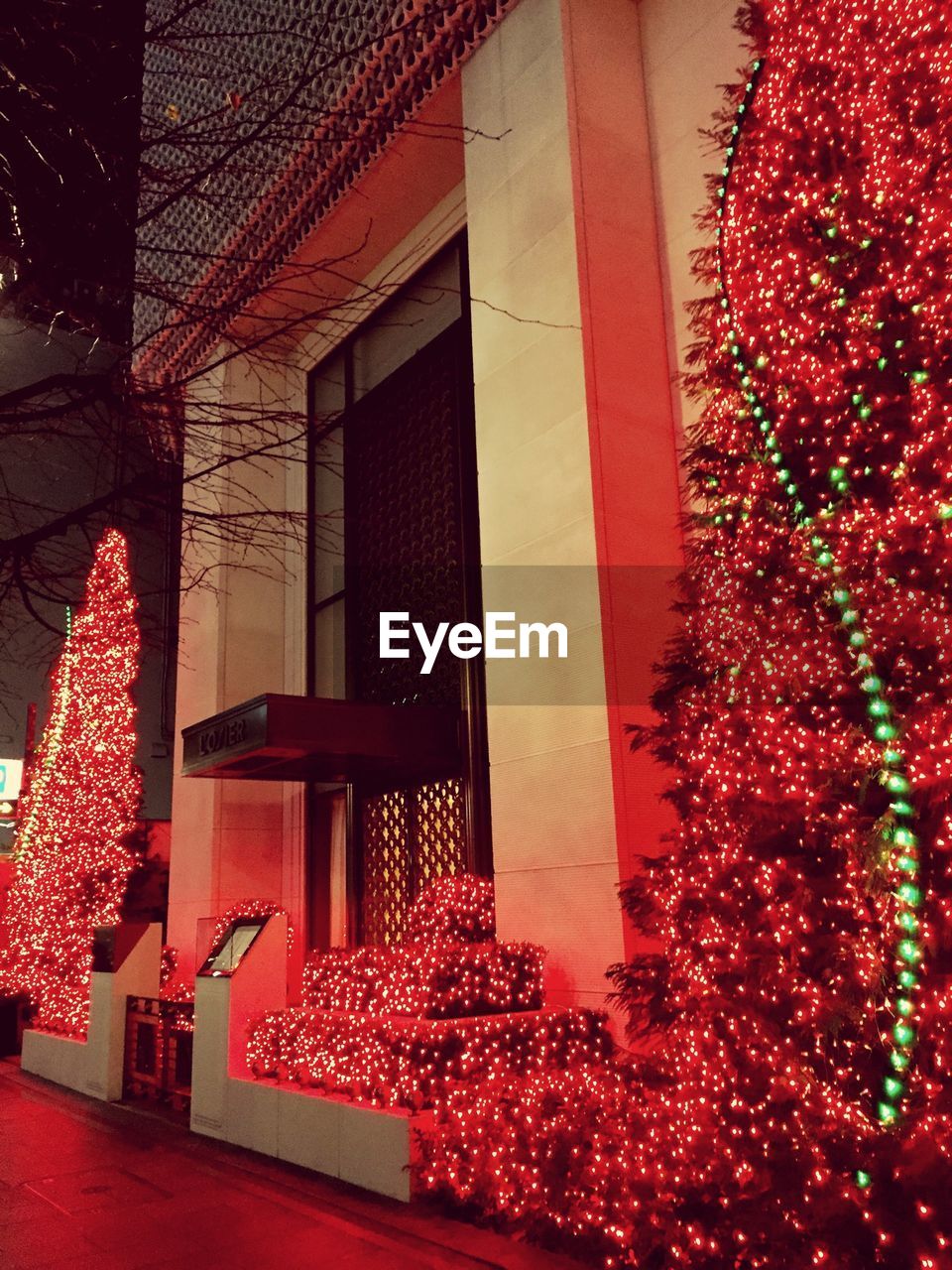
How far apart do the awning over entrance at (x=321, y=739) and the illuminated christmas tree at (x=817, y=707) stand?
536 cm

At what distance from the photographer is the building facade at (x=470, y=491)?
→ 820 cm

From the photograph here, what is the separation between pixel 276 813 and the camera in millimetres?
14508

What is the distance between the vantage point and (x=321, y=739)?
10031mm

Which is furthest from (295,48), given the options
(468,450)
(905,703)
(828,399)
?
(905,703)

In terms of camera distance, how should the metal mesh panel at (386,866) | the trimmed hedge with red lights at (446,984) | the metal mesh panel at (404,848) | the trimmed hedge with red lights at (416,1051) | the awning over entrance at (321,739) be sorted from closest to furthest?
1. the trimmed hedge with red lights at (416,1051)
2. the trimmed hedge with red lights at (446,984)
3. the awning over entrance at (321,739)
4. the metal mesh panel at (404,848)
5. the metal mesh panel at (386,866)

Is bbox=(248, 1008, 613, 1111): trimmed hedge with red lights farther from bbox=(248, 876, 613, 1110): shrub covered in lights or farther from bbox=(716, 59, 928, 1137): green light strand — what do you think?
bbox=(716, 59, 928, 1137): green light strand

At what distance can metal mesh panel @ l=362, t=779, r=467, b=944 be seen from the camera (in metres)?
11.2

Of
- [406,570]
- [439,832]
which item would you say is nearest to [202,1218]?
[439,832]

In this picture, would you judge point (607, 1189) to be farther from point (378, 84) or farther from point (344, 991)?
point (378, 84)

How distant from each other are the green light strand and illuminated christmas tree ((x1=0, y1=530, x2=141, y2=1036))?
10.2 meters

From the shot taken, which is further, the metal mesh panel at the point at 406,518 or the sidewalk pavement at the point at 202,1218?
the metal mesh panel at the point at 406,518

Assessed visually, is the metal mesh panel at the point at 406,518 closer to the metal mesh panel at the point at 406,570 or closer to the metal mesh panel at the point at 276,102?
the metal mesh panel at the point at 406,570

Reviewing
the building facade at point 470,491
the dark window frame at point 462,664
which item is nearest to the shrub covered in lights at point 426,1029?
the building facade at point 470,491

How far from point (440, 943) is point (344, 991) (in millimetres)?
920
